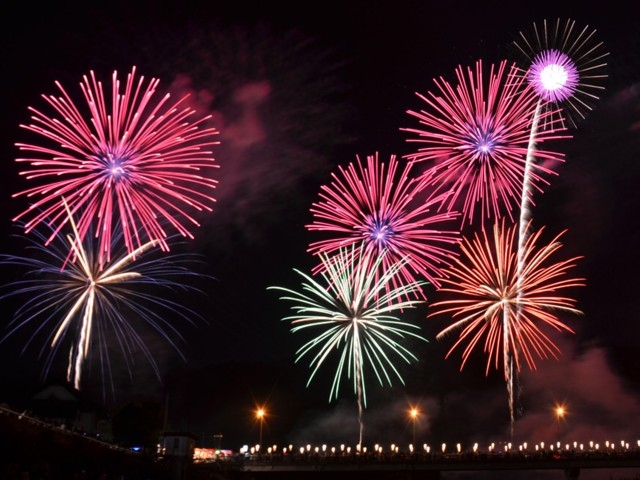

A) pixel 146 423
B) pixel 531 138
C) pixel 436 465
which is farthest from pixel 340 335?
pixel 436 465

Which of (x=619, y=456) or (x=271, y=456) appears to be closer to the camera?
(x=271, y=456)

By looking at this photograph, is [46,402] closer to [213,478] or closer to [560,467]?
[213,478]

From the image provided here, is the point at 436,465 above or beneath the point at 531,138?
beneath

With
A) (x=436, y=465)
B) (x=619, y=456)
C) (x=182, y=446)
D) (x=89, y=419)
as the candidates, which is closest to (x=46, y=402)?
(x=89, y=419)

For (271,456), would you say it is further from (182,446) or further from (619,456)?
(619,456)

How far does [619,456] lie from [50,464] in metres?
99.2

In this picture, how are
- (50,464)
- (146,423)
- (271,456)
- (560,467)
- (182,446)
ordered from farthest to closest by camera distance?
(560,467)
(271,456)
(146,423)
(182,446)
(50,464)

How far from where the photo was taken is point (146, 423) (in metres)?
92.6

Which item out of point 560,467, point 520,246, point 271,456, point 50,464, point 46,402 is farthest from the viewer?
point 560,467

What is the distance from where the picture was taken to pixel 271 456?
326ft

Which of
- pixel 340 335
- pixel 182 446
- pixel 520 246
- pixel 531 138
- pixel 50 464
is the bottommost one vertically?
pixel 50 464

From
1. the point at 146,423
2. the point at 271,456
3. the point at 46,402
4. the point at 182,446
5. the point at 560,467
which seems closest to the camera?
the point at 46,402

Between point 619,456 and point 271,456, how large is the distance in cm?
5476

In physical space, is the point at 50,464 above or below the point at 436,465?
below
